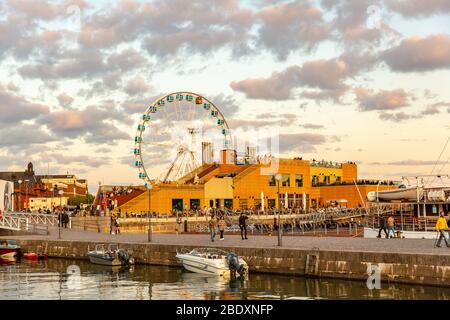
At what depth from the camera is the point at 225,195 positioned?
98000 millimetres

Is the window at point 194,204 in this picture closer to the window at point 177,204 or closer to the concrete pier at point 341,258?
the window at point 177,204

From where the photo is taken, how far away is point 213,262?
112ft

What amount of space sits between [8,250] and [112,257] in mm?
11150

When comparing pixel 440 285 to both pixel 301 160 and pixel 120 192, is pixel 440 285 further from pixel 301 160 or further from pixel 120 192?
pixel 301 160

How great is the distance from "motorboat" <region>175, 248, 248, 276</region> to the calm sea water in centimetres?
53

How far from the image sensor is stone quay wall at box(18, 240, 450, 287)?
28172mm

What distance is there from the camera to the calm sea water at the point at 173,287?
27.6 meters

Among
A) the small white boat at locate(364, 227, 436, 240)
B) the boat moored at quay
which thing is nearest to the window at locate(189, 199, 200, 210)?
the boat moored at quay

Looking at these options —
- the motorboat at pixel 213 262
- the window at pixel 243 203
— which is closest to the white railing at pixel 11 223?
the motorboat at pixel 213 262

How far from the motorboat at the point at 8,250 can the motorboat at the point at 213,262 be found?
1701 cm

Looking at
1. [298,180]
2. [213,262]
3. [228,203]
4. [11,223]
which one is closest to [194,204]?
[228,203]

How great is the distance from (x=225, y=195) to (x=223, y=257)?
63813 mm

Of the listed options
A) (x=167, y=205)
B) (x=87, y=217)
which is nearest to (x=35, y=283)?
(x=87, y=217)

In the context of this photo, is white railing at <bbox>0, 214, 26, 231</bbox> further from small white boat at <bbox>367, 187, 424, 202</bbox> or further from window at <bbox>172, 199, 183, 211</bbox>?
small white boat at <bbox>367, 187, 424, 202</bbox>
